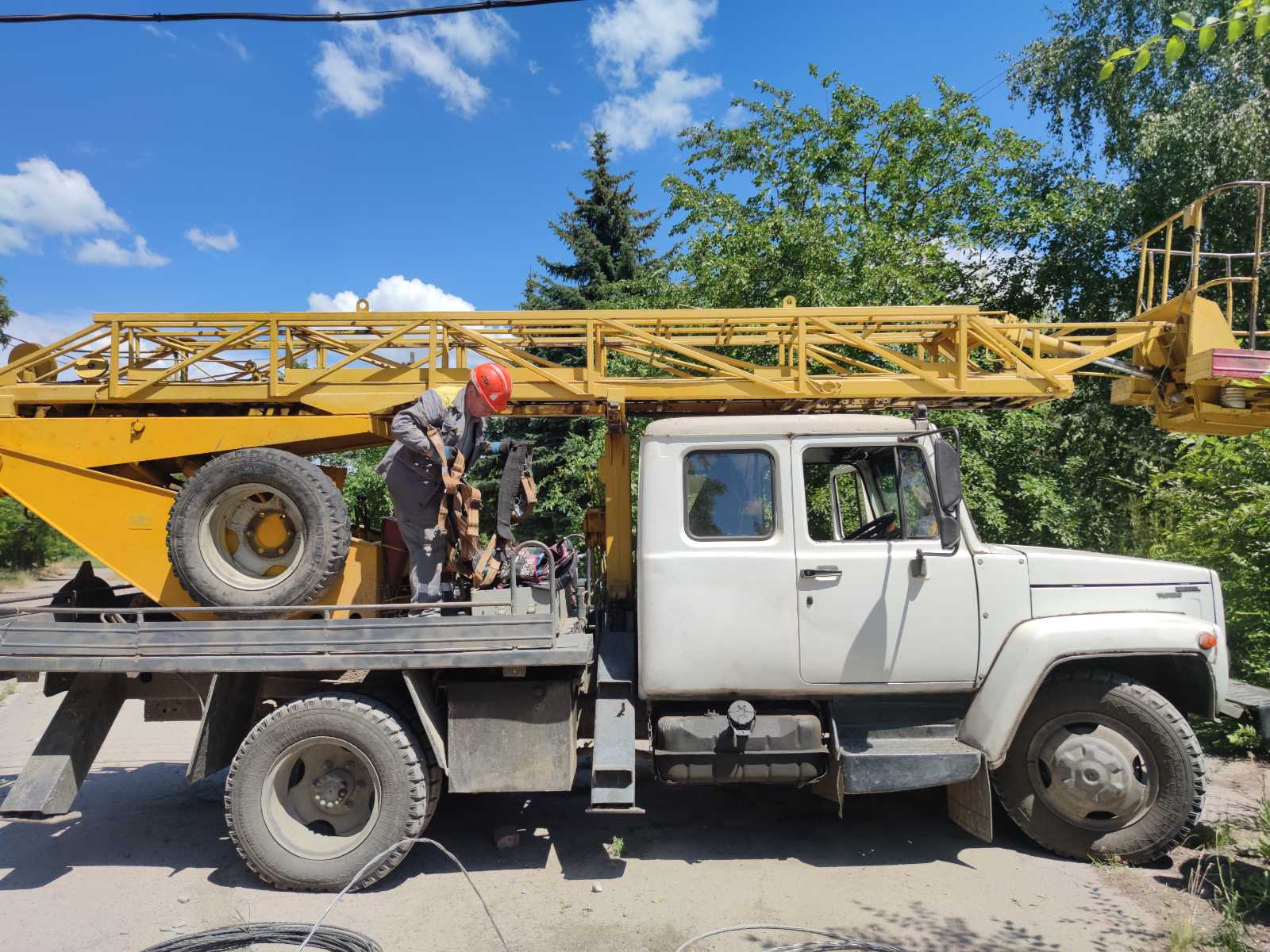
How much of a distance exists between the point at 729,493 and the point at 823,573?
656 millimetres

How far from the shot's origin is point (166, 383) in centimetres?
494

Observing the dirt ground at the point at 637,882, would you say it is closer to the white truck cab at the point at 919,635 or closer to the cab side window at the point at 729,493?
the white truck cab at the point at 919,635

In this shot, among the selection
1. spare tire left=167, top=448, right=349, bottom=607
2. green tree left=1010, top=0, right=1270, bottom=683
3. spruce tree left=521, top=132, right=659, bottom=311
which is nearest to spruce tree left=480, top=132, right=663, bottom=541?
spruce tree left=521, top=132, right=659, bottom=311

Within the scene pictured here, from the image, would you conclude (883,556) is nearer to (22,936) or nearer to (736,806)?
(736,806)

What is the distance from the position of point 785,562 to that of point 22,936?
4.09 meters

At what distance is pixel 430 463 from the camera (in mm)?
4613

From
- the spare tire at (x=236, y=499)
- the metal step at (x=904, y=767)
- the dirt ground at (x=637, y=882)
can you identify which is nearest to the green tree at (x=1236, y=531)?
the dirt ground at (x=637, y=882)

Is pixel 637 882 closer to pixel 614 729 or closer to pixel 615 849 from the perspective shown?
pixel 615 849

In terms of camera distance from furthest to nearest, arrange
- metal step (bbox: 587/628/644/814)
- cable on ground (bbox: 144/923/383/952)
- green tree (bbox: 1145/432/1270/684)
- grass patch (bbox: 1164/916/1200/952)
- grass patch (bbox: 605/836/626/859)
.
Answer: green tree (bbox: 1145/432/1270/684), grass patch (bbox: 605/836/626/859), metal step (bbox: 587/628/644/814), cable on ground (bbox: 144/923/383/952), grass patch (bbox: 1164/916/1200/952)

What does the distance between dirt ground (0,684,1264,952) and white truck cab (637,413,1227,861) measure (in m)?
0.44

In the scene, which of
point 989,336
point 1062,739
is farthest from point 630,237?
point 1062,739

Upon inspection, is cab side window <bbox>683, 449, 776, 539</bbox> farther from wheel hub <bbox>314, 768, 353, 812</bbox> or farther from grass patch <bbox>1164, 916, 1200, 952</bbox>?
grass patch <bbox>1164, 916, 1200, 952</bbox>

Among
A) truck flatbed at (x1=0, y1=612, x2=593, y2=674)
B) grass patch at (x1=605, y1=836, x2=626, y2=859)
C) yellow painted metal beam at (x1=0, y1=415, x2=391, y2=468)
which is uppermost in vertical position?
yellow painted metal beam at (x1=0, y1=415, x2=391, y2=468)

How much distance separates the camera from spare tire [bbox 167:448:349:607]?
444 cm
